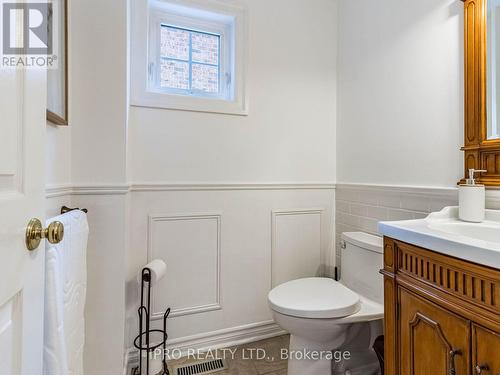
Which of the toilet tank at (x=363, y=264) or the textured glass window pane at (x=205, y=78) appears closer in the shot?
the toilet tank at (x=363, y=264)

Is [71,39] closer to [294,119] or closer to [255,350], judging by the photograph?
[294,119]

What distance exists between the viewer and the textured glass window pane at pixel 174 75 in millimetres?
1737

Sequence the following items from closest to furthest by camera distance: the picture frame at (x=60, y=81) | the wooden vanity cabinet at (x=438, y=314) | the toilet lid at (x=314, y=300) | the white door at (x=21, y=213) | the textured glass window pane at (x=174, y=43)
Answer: the white door at (x=21, y=213) → the wooden vanity cabinet at (x=438, y=314) → the picture frame at (x=60, y=81) → the toilet lid at (x=314, y=300) → the textured glass window pane at (x=174, y=43)

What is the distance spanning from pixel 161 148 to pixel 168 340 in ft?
3.63

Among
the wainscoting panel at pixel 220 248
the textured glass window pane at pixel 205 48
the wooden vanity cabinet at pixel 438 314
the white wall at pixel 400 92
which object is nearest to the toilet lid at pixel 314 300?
the wooden vanity cabinet at pixel 438 314

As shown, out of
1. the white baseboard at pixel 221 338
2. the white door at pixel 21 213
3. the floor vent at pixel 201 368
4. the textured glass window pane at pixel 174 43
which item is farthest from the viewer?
the textured glass window pane at pixel 174 43

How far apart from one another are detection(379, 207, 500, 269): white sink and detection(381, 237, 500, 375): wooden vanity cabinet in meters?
0.02

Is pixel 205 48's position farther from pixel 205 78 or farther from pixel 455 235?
pixel 455 235

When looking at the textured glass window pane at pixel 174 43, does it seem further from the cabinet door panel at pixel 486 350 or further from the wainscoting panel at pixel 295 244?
the cabinet door panel at pixel 486 350

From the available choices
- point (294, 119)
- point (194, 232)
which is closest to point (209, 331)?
point (194, 232)

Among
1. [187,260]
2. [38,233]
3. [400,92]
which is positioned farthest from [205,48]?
[38,233]

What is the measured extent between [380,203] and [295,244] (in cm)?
62

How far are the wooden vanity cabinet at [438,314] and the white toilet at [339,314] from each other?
0.33m

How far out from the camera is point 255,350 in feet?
5.65
